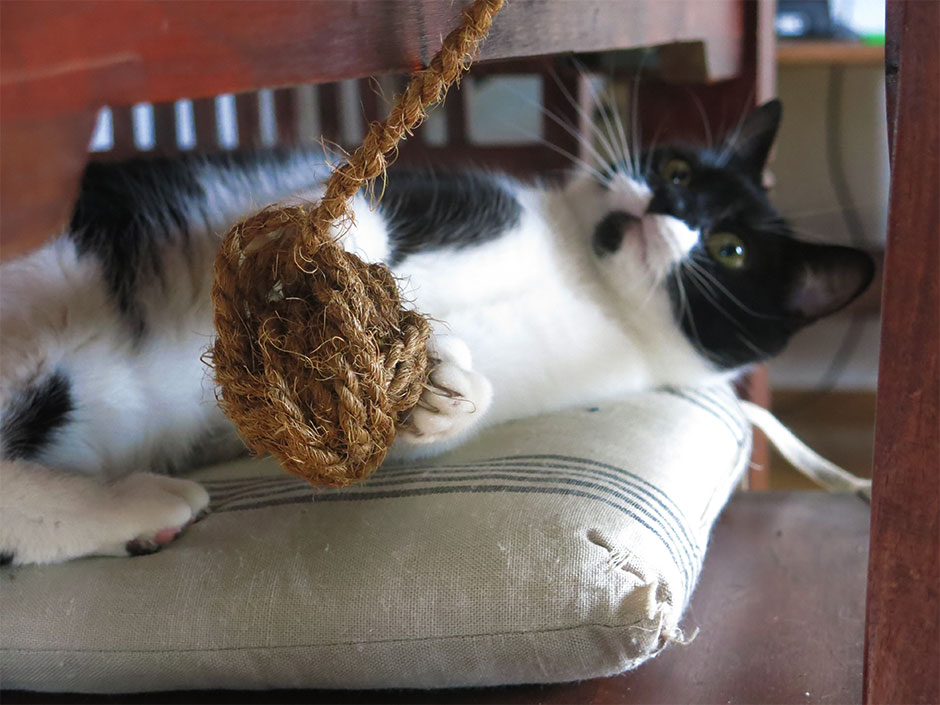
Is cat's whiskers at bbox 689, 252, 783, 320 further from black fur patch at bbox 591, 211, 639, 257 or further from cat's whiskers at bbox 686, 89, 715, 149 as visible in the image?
cat's whiskers at bbox 686, 89, 715, 149

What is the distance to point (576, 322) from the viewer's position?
3.68ft

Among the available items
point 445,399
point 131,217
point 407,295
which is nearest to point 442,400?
point 445,399

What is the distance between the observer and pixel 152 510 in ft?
2.64

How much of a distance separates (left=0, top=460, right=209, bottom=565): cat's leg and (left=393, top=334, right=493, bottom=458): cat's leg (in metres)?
0.25

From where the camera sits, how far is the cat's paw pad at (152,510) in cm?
80

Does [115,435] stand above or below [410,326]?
below

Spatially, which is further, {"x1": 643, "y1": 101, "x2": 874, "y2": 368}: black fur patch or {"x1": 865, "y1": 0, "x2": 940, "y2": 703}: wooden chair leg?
{"x1": 643, "y1": 101, "x2": 874, "y2": 368}: black fur patch

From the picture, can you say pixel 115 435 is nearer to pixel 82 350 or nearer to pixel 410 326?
pixel 82 350

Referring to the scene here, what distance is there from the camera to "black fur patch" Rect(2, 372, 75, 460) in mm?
811

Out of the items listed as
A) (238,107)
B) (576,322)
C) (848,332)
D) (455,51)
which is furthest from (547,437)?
(848,332)

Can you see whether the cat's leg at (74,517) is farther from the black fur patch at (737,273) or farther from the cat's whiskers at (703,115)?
the cat's whiskers at (703,115)

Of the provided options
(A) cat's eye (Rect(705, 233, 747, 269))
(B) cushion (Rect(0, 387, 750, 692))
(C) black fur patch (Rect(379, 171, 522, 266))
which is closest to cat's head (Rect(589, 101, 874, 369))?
(A) cat's eye (Rect(705, 233, 747, 269))

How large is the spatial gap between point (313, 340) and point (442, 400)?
0.12m

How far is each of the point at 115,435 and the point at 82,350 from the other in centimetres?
10
